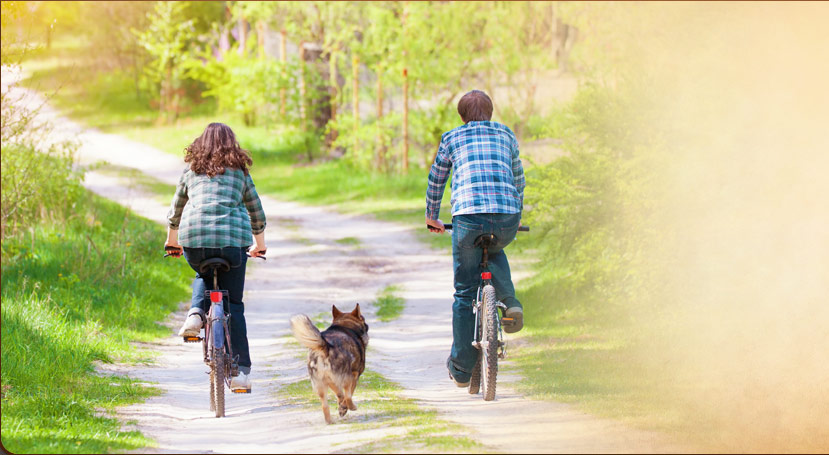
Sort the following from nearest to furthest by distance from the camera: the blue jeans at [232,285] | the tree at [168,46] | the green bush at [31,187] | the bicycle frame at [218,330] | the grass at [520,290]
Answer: the bicycle frame at [218,330] → the blue jeans at [232,285] → the grass at [520,290] → the green bush at [31,187] → the tree at [168,46]

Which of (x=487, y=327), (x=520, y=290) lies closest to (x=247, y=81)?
(x=520, y=290)

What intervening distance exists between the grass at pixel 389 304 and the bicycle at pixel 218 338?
15.6 ft

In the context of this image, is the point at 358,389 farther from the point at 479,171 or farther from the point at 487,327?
the point at 479,171

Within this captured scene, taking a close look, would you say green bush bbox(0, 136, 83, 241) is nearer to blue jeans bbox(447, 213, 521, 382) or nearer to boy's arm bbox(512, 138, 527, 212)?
blue jeans bbox(447, 213, 521, 382)

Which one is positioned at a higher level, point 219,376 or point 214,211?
point 214,211

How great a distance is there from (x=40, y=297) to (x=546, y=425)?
6481mm

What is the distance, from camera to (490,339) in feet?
23.7

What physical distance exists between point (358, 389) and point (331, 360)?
146 centimetres

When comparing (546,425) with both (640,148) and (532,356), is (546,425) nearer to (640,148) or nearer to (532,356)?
(532,356)

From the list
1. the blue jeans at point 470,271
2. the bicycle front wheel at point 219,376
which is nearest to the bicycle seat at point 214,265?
the bicycle front wheel at point 219,376

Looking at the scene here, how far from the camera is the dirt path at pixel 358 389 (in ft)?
20.3

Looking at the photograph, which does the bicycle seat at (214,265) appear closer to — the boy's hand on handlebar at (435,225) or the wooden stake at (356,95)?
the boy's hand on handlebar at (435,225)

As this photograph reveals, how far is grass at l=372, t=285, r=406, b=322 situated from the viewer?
12023mm

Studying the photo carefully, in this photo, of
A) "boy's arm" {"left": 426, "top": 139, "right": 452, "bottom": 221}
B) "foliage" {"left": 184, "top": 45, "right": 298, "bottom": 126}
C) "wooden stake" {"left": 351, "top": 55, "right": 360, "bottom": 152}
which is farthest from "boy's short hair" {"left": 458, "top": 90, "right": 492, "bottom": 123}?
"foliage" {"left": 184, "top": 45, "right": 298, "bottom": 126}
